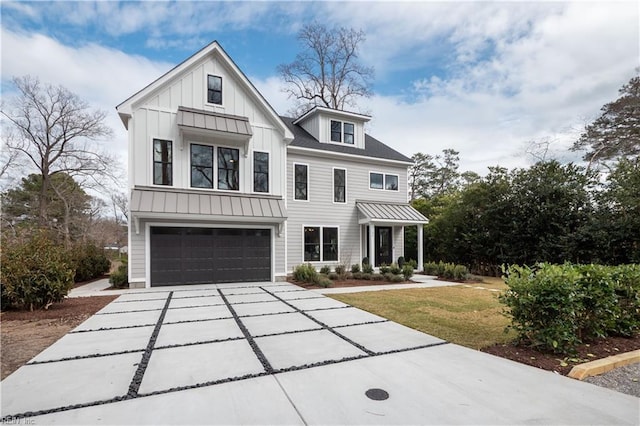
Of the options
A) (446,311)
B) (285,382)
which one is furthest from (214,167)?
(285,382)

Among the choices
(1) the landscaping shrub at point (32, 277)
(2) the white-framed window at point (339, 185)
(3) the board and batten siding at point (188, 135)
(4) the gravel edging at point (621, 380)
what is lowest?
(4) the gravel edging at point (621, 380)

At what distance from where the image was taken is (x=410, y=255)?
19.6m

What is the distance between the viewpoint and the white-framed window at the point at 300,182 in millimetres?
14281

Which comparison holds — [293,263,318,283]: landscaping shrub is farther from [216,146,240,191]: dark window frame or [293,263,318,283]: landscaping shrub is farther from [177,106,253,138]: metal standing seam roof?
[177,106,253,138]: metal standing seam roof

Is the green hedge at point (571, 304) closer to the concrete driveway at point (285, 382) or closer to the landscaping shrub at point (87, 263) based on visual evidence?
the concrete driveway at point (285, 382)

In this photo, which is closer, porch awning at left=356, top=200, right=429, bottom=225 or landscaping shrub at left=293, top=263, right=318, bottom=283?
landscaping shrub at left=293, top=263, right=318, bottom=283

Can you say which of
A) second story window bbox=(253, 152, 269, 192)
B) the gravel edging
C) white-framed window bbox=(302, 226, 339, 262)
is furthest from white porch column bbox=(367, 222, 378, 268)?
the gravel edging

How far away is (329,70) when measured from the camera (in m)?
24.4

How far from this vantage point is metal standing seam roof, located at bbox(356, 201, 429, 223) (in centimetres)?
1484

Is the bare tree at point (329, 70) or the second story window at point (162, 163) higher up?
the bare tree at point (329, 70)

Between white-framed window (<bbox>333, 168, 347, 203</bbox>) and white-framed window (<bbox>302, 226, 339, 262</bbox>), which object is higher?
white-framed window (<bbox>333, 168, 347, 203</bbox>)

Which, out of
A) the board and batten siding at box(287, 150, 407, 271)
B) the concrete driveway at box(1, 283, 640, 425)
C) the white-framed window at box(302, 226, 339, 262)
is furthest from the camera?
the white-framed window at box(302, 226, 339, 262)

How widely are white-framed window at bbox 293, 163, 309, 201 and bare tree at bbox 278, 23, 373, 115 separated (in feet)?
38.2

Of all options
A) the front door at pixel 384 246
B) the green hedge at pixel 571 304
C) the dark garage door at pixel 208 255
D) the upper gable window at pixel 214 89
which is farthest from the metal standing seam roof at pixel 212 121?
the green hedge at pixel 571 304
